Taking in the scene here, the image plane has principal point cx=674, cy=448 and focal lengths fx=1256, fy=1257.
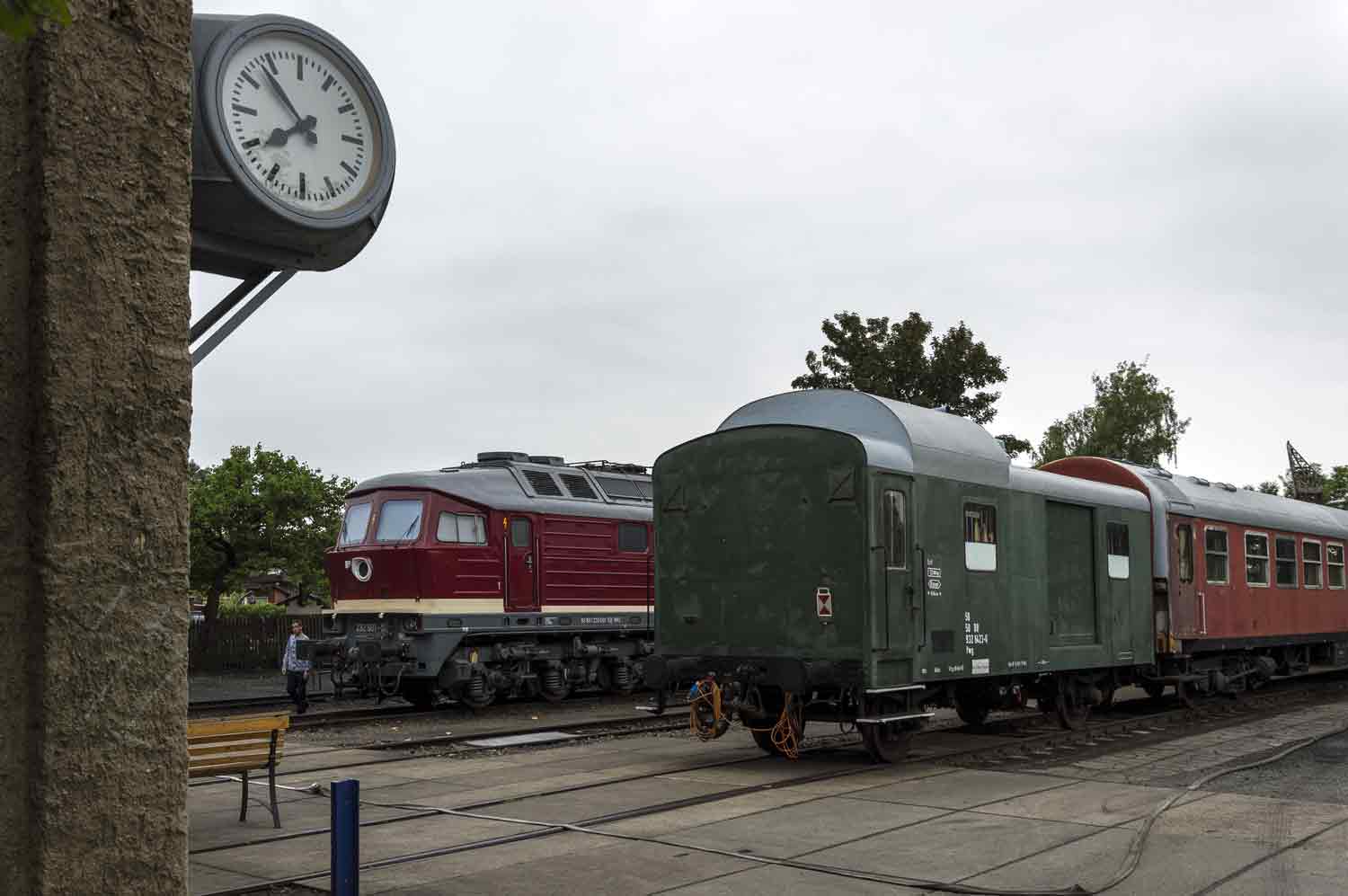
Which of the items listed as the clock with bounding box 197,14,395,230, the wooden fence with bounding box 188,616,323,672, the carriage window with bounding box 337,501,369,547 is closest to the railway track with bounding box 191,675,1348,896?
the clock with bounding box 197,14,395,230

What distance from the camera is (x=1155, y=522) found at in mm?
17719

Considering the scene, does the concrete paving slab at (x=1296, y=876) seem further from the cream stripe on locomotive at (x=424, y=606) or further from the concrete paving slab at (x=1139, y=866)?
the cream stripe on locomotive at (x=424, y=606)

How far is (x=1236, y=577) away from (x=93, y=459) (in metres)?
18.7

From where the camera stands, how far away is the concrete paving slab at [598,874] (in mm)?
7379

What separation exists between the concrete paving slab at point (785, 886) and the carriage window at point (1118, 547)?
999 centimetres

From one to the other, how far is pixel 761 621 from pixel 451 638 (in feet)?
24.9

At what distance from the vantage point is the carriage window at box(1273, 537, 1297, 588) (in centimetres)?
2133

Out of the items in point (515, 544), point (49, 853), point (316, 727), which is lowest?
point (316, 727)

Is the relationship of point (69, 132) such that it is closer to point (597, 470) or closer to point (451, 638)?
point (451, 638)

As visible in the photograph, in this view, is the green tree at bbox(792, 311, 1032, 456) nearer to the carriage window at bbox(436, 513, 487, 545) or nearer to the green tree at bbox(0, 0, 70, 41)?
the carriage window at bbox(436, 513, 487, 545)

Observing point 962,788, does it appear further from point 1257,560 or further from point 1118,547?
point 1257,560

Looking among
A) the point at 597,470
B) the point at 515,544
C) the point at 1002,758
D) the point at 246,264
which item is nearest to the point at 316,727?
the point at 515,544

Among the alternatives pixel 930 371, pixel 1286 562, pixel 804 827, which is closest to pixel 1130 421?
pixel 930 371

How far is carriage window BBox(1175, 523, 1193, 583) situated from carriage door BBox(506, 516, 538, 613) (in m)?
9.71
